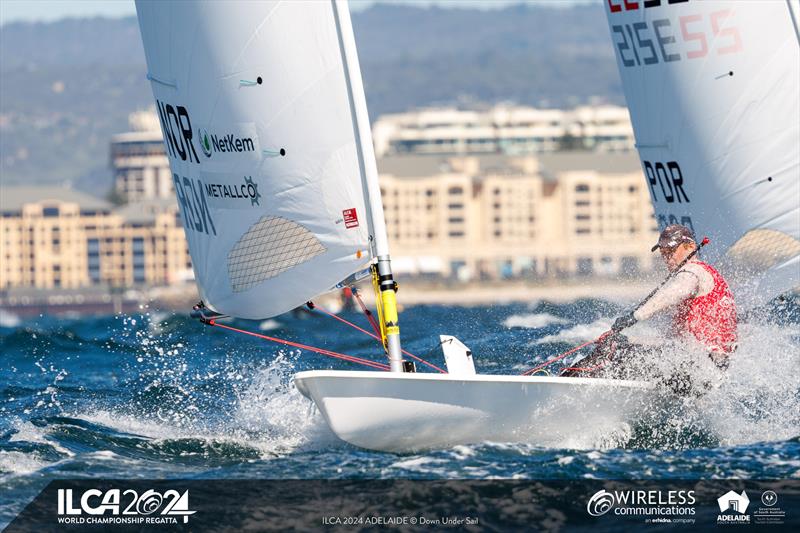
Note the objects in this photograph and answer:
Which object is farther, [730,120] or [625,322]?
[730,120]

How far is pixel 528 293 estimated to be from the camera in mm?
89688

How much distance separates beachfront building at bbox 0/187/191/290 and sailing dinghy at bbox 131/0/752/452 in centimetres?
10067

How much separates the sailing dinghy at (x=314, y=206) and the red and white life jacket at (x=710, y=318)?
1.71 feet

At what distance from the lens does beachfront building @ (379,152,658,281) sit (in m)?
101

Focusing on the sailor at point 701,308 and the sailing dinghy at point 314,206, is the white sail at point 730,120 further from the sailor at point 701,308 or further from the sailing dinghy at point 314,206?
the sailing dinghy at point 314,206

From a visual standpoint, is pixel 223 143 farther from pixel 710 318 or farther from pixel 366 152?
pixel 710 318

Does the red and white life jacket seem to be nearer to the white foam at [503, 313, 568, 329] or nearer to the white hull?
the white hull

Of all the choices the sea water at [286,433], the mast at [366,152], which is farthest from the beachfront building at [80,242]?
the mast at [366,152]

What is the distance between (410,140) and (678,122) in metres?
136

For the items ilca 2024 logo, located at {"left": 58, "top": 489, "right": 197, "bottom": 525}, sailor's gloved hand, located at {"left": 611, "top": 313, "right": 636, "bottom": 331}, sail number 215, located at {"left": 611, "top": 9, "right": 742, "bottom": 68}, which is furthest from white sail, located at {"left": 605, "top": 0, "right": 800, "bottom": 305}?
ilca 2024 logo, located at {"left": 58, "top": 489, "right": 197, "bottom": 525}

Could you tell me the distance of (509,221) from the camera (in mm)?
101375

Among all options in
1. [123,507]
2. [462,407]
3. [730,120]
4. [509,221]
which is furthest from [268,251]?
[509,221]

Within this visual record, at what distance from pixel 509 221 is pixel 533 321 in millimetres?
87027

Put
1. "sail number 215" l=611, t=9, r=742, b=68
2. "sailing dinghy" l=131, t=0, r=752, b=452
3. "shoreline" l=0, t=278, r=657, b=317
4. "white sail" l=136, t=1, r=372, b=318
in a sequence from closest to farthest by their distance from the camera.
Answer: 1. "sailing dinghy" l=131, t=0, r=752, b=452
2. "white sail" l=136, t=1, r=372, b=318
3. "sail number 215" l=611, t=9, r=742, b=68
4. "shoreline" l=0, t=278, r=657, b=317
